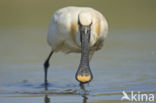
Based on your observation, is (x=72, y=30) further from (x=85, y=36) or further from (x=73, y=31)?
(x=85, y=36)

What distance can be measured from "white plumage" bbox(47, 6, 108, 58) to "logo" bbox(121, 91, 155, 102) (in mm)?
1338

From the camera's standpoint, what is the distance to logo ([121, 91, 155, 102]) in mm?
8498

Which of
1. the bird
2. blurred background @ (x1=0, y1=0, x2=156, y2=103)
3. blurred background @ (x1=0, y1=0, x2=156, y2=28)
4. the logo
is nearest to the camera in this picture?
the logo

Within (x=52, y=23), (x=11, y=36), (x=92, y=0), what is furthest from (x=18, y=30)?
(x=52, y=23)

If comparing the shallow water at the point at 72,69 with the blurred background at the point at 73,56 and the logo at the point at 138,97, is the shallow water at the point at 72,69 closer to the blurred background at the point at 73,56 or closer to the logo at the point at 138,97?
the blurred background at the point at 73,56

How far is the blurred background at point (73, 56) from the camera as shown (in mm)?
9461

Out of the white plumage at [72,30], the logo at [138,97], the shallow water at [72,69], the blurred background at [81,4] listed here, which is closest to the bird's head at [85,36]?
the shallow water at [72,69]

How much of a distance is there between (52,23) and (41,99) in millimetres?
2163

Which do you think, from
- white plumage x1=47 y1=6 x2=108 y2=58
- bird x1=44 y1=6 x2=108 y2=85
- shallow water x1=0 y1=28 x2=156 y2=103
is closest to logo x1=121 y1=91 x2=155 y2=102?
shallow water x1=0 y1=28 x2=156 y2=103

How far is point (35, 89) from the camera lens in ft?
32.7

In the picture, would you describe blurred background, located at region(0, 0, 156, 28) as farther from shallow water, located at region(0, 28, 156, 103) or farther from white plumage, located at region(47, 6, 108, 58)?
white plumage, located at region(47, 6, 108, 58)

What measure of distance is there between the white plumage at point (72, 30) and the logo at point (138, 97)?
1338mm

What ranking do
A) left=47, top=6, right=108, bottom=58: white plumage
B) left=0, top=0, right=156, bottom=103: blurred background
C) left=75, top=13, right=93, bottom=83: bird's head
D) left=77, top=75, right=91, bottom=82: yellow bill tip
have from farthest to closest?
left=47, top=6, right=108, bottom=58: white plumage
left=0, top=0, right=156, bottom=103: blurred background
left=75, top=13, right=93, bottom=83: bird's head
left=77, top=75, right=91, bottom=82: yellow bill tip

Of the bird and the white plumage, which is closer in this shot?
the bird
